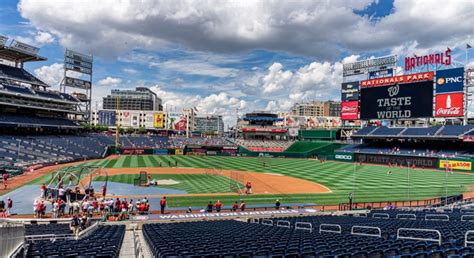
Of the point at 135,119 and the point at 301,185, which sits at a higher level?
the point at 135,119

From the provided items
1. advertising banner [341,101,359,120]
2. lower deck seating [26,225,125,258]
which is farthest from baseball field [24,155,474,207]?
advertising banner [341,101,359,120]

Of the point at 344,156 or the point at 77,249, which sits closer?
the point at 77,249

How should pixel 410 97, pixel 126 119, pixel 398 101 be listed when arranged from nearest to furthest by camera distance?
1. pixel 410 97
2. pixel 398 101
3. pixel 126 119

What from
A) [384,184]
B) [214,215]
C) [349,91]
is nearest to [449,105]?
[349,91]

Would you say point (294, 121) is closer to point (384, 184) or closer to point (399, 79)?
point (399, 79)

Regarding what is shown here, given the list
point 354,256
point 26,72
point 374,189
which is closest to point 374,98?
point 374,189

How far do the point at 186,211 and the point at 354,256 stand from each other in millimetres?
20727

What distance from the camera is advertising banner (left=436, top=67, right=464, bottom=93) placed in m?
57.1

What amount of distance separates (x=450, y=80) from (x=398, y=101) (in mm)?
9756

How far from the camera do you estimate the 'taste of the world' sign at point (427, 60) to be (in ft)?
195

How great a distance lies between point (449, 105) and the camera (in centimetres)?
5872

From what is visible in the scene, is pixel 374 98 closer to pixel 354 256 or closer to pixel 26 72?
pixel 354 256

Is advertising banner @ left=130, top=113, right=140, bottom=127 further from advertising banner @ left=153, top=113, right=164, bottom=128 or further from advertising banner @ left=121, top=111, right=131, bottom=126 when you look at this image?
advertising banner @ left=153, top=113, right=164, bottom=128

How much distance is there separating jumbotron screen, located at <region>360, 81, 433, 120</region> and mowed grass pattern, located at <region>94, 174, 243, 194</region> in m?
39.8
